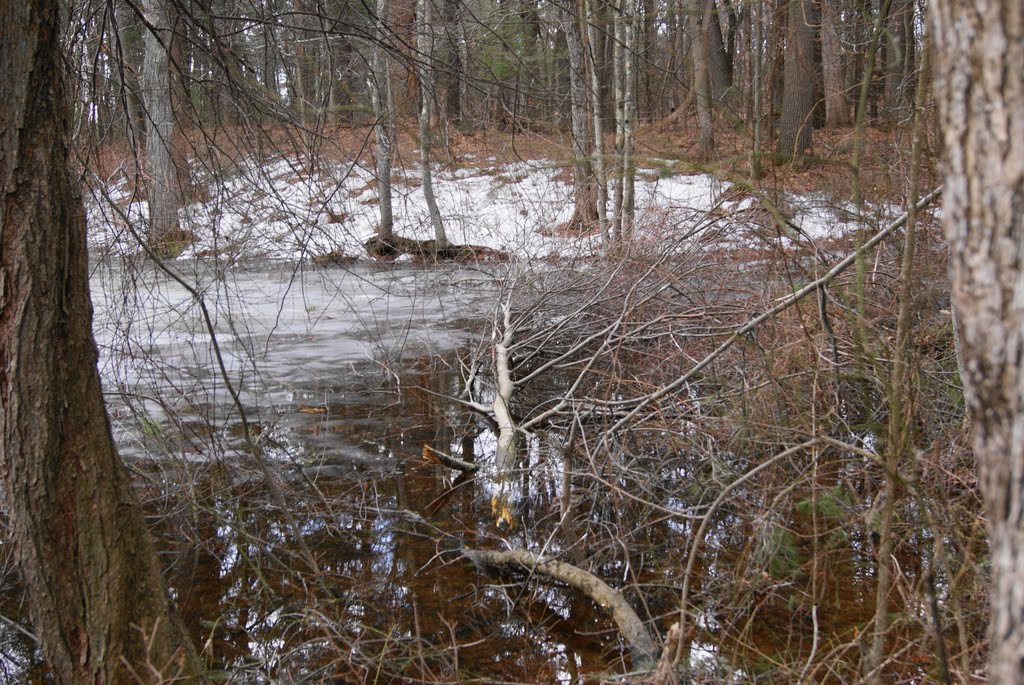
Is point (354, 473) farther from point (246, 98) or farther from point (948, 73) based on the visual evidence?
point (948, 73)

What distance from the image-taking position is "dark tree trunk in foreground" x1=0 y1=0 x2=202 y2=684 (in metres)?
2.79

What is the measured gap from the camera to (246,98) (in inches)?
169

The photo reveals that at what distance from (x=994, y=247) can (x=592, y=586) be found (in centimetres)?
373

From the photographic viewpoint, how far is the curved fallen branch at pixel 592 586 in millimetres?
4051

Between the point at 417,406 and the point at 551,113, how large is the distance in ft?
13.5

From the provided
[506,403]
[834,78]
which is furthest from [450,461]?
[834,78]

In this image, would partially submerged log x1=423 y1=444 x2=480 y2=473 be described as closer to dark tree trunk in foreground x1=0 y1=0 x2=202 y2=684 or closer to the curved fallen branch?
the curved fallen branch

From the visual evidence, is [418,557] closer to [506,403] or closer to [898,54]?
[506,403]

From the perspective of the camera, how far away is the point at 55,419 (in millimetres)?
2898

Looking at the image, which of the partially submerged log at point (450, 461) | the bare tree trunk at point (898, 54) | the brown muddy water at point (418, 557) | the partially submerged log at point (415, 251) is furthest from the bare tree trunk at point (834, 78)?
the brown muddy water at point (418, 557)

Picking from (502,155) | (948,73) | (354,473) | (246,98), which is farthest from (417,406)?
(948,73)

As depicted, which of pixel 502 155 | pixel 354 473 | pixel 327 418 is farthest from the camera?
pixel 327 418

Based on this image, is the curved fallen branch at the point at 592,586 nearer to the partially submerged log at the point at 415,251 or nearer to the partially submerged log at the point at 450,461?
the partially submerged log at the point at 450,461

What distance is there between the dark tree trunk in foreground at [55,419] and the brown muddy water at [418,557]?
57 cm
